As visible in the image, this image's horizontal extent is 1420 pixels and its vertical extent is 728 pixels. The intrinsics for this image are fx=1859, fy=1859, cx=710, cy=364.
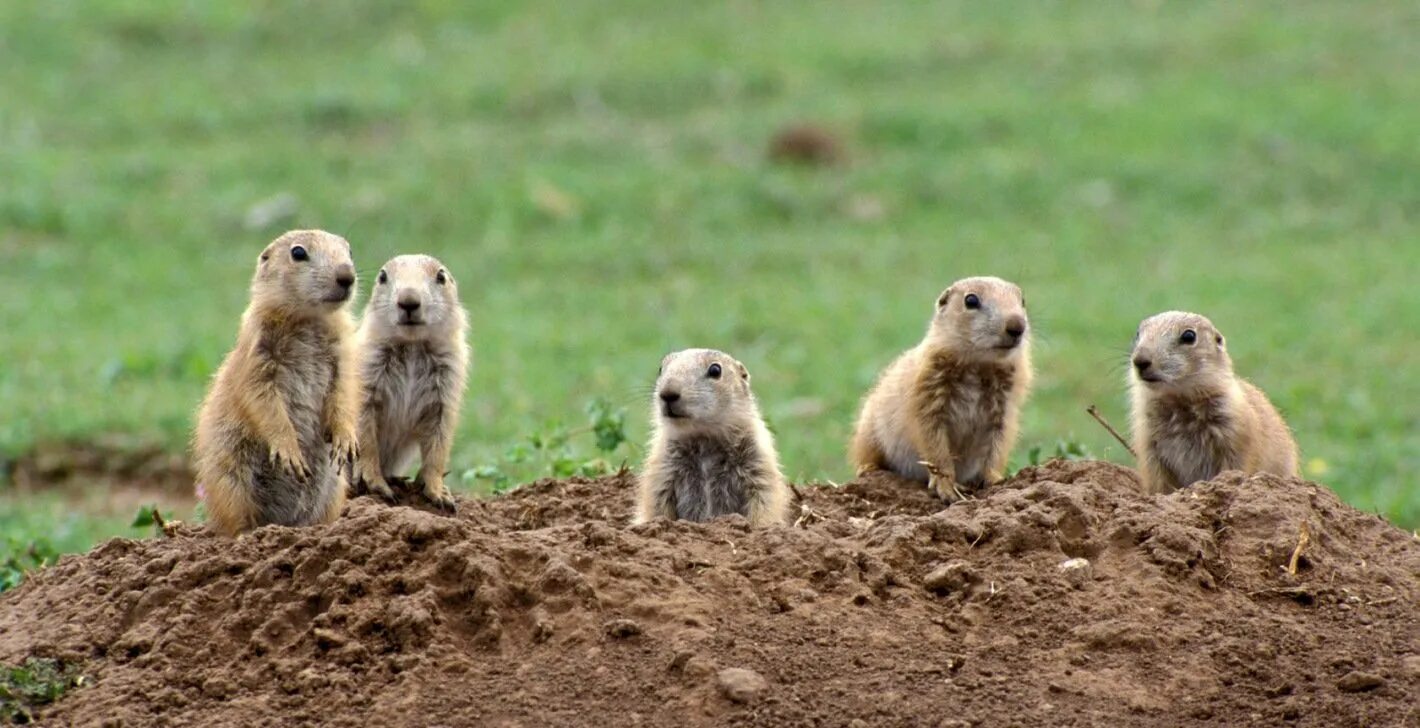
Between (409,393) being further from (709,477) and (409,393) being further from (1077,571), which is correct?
(1077,571)

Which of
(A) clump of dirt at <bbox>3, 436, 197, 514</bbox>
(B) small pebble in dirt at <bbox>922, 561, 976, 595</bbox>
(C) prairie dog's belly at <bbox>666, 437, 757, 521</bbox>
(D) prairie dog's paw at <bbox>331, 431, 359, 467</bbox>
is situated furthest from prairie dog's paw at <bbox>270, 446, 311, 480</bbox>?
(A) clump of dirt at <bbox>3, 436, 197, 514</bbox>

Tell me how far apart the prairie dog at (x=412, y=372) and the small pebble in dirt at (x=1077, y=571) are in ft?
9.05

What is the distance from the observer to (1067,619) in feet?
19.0

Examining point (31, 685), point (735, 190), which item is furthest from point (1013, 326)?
point (735, 190)

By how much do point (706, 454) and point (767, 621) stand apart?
6.23 ft

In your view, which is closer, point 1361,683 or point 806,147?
point 1361,683

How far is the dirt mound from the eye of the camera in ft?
17.4

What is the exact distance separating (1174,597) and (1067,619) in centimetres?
40

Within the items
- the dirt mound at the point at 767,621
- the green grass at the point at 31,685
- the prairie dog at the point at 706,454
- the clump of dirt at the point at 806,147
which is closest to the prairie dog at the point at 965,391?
the prairie dog at the point at 706,454

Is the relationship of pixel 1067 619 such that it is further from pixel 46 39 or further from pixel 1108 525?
pixel 46 39

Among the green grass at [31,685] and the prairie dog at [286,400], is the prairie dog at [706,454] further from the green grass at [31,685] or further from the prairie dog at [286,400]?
the green grass at [31,685]

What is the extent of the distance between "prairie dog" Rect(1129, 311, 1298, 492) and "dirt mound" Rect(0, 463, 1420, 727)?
1.26 m

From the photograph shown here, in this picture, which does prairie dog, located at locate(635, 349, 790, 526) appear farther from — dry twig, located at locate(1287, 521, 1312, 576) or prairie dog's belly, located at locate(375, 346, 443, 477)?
dry twig, located at locate(1287, 521, 1312, 576)

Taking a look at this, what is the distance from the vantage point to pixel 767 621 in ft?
18.6
